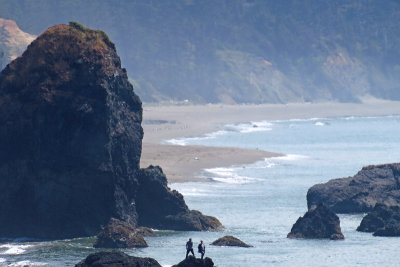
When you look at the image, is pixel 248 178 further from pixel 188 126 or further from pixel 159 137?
pixel 188 126

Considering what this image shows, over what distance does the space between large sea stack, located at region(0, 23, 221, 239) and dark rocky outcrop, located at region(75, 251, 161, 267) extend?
11561mm

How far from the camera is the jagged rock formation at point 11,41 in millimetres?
169000

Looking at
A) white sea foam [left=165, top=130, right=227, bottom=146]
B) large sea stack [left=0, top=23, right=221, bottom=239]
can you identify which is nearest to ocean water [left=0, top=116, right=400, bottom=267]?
white sea foam [left=165, top=130, right=227, bottom=146]

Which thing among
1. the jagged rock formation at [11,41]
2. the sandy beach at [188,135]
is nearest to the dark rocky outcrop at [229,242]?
the sandy beach at [188,135]

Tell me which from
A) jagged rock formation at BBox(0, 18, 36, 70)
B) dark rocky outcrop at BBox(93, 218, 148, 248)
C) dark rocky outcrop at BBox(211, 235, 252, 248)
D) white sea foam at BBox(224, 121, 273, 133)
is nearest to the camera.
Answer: dark rocky outcrop at BBox(93, 218, 148, 248)

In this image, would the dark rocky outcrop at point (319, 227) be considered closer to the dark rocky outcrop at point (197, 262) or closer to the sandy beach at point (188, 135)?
the dark rocky outcrop at point (197, 262)

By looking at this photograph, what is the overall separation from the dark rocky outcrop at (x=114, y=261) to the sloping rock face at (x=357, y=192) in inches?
946

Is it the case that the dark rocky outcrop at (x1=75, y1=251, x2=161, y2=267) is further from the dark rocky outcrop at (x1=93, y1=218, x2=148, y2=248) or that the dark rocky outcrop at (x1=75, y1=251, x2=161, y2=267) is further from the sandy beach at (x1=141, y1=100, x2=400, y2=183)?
the sandy beach at (x1=141, y1=100, x2=400, y2=183)

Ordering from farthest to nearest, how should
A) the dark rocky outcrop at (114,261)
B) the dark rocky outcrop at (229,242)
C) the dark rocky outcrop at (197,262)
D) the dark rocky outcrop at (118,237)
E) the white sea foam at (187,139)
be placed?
the white sea foam at (187,139) < the dark rocky outcrop at (229,242) < the dark rocky outcrop at (118,237) < the dark rocky outcrop at (114,261) < the dark rocky outcrop at (197,262)

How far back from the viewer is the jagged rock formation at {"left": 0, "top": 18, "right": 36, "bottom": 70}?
169 m

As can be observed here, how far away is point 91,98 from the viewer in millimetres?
53062

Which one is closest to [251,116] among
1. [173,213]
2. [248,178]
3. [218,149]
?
[218,149]

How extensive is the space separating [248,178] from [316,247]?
107 feet

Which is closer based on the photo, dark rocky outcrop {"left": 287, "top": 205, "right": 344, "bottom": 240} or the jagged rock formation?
dark rocky outcrop {"left": 287, "top": 205, "right": 344, "bottom": 240}
